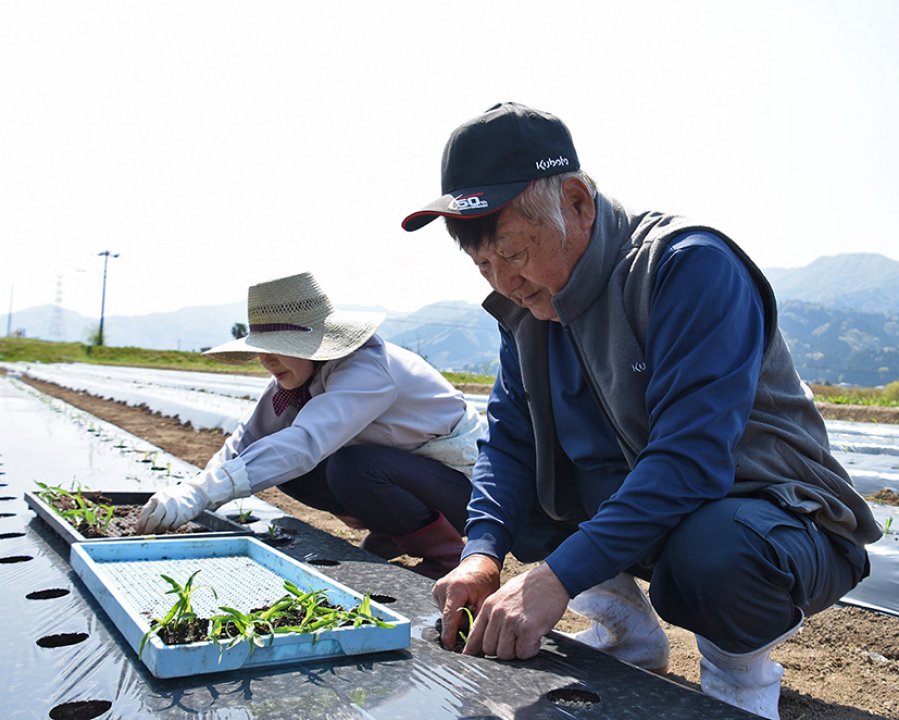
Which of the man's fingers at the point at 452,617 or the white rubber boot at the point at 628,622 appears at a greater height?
the man's fingers at the point at 452,617

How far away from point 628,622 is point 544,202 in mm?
1049

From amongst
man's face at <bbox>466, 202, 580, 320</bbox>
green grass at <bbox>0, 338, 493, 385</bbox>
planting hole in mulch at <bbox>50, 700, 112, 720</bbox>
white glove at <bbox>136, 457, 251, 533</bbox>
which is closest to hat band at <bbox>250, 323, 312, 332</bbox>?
white glove at <bbox>136, 457, 251, 533</bbox>

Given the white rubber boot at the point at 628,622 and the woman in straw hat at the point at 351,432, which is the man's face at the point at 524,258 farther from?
the woman in straw hat at the point at 351,432

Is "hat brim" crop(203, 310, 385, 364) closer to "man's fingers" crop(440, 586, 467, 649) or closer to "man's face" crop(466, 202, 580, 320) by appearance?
"man's face" crop(466, 202, 580, 320)

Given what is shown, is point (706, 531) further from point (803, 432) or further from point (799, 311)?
point (799, 311)

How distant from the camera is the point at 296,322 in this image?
2666mm

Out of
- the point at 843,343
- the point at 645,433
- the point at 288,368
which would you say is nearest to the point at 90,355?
the point at 288,368

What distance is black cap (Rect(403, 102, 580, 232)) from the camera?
1.58m

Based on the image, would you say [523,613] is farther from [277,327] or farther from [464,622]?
[277,327]

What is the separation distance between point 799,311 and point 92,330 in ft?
579

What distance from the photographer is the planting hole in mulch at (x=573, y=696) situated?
4.34ft

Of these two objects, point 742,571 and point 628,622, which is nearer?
point 742,571

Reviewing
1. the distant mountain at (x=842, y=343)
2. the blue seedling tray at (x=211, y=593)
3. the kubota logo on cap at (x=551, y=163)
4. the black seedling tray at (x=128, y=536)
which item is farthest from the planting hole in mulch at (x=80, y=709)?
the distant mountain at (x=842, y=343)

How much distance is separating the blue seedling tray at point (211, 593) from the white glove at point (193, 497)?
0.51 feet
